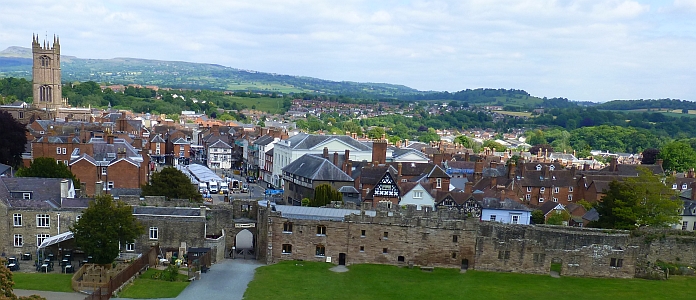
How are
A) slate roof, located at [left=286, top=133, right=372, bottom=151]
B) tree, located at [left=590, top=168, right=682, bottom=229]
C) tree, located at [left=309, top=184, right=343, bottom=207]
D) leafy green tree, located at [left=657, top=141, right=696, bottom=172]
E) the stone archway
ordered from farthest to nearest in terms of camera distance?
leafy green tree, located at [left=657, top=141, right=696, bottom=172], slate roof, located at [left=286, top=133, right=372, bottom=151], tree, located at [left=309, top=184, right=343, bottom=207], tree, located at [left=590, top=168, right=682, bottom=229], the stone archway

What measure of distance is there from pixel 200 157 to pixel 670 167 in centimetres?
7157

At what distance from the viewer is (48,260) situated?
37.9 metres

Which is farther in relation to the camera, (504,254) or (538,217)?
(538,217)

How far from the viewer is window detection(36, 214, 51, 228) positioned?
→ 1569 inches

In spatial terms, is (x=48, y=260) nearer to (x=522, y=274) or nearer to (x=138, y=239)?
(x=138, y=239)

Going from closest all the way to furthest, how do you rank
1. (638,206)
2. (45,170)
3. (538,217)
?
1. (638,206)
2. (45,170)
3. (538,217)

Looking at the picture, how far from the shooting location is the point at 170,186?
50000mm

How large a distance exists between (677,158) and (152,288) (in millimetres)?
90373

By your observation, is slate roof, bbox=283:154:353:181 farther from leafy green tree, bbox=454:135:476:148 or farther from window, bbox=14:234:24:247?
leafy green tree, bbox=454:135:476:148

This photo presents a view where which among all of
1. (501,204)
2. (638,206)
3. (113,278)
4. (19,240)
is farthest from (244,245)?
(638,206)

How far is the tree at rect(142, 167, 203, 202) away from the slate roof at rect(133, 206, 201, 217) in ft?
25.8

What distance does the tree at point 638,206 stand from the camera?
48.6 m

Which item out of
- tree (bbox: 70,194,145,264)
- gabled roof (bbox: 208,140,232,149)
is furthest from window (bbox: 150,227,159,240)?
gabled roof (bbox: 208,140,232,149)

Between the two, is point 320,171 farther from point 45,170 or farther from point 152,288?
point 152,288
